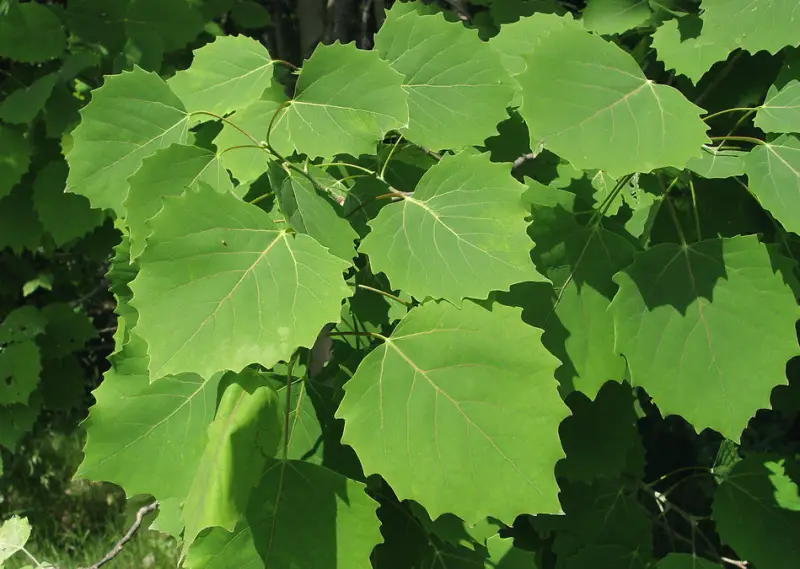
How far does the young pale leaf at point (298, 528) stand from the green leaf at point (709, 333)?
1.52 ft

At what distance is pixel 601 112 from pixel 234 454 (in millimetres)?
711

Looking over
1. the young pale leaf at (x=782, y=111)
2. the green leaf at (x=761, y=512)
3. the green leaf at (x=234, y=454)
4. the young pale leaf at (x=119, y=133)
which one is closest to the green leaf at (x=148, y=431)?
the green leaf at (x=234, y=454)

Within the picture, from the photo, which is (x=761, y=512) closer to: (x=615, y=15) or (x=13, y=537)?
(x=615, y=15)

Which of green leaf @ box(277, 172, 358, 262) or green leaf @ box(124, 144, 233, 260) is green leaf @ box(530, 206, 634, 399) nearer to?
green leaf @ box(277, 172, 358, 262)

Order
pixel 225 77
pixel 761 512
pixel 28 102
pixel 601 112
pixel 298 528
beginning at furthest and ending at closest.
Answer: pixel 28 102 → pixel 761 512 → pixel 225 77 → pixel 601 112 → pixel 298 528

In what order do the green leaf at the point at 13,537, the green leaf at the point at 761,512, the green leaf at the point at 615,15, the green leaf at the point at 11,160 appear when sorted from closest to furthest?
the green leaf at the point at 13,537, the green leaf at the point at 761,512, the green leaf at the point at 615,15, the green leaf at the point at 11,160

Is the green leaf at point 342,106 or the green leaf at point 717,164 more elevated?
the green leaf at point 342,106

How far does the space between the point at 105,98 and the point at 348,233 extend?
1.76 feet

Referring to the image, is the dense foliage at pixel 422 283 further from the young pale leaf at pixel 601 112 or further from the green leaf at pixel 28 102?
the green leaf at pixel 28 102

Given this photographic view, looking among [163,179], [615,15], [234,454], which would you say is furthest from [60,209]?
[234,454]

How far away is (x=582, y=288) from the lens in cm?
122

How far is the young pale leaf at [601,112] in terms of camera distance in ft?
3.46

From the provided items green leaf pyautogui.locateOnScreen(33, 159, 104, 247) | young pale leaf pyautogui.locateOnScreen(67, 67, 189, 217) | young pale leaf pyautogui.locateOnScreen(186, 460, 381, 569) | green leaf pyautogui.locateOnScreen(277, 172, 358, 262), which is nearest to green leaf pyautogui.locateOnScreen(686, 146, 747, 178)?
green leaf pyautogui.locateOnScreen(277, 172, 358, 262)

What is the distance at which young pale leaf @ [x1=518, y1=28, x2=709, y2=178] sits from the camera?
3.46 feet
